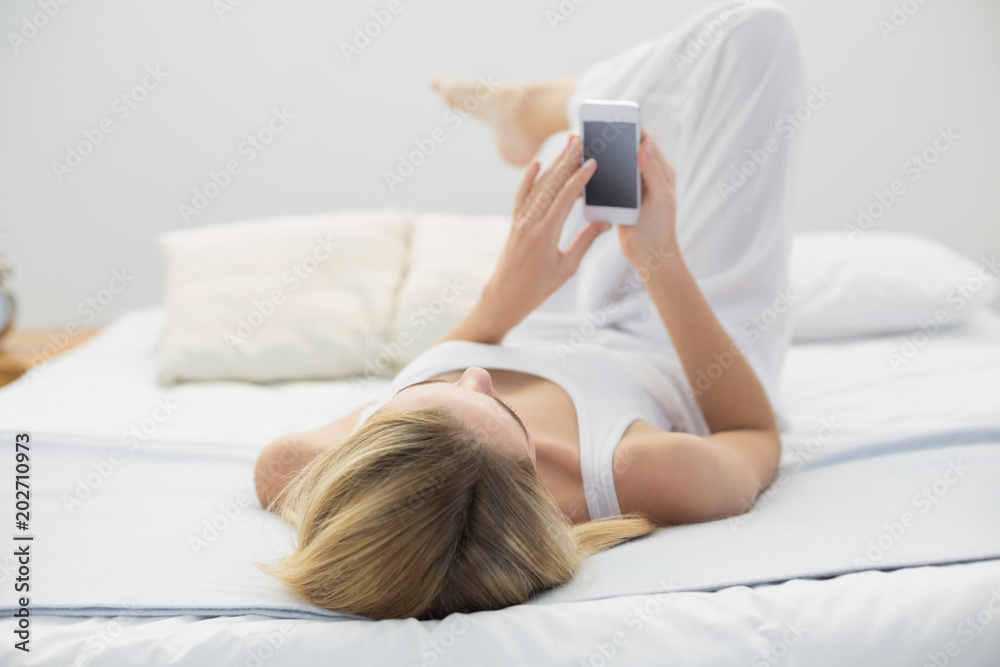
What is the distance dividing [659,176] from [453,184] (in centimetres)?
150

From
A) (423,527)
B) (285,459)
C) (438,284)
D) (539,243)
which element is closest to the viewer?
(423,527)

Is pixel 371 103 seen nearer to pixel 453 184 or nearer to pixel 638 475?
pixel 453 184

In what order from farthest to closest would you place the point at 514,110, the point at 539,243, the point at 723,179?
1. the point at 514,110
2. the point at 723,179
3. the point at 539,243

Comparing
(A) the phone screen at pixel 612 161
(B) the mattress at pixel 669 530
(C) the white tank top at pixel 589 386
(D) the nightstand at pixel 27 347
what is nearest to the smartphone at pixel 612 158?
(A) the phone screen at pixel 612 161

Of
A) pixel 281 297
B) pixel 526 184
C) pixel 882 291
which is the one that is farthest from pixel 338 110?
pixel 882 291

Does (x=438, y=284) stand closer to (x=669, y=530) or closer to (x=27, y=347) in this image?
(x=669, y=530)

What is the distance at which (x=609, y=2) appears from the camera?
2.48m

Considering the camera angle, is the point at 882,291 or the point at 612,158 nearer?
the point at 612,158

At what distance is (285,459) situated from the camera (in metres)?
1.13

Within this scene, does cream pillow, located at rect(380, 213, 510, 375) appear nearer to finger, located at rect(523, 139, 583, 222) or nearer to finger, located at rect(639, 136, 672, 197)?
finger, located at rect(523, 139, 583, 222)

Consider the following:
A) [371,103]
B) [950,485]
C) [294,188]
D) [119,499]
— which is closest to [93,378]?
[119,499]

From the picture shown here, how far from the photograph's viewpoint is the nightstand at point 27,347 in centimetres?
215

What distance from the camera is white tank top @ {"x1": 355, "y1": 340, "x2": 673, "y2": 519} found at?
Result: 103 cm

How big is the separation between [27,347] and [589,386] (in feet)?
5.83
